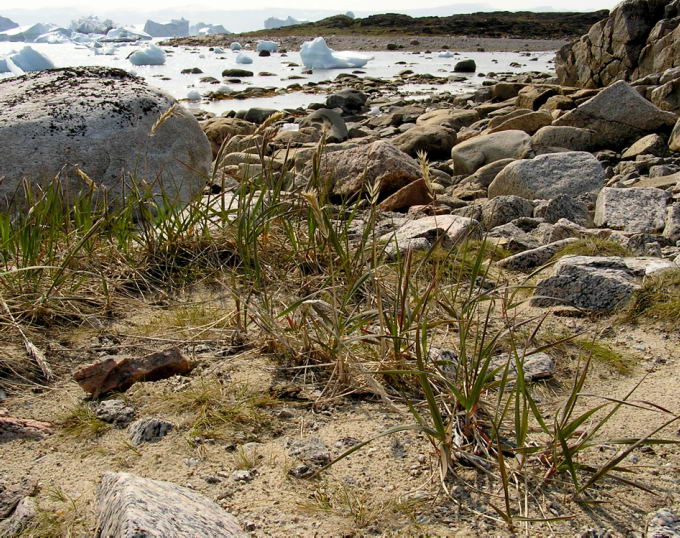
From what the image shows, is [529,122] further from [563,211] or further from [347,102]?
[347,102]

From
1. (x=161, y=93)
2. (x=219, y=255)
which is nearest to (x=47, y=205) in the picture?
(x=219, y=255)

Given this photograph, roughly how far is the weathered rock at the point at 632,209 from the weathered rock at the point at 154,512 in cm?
361

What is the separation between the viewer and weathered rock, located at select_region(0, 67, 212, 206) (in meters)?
4.22

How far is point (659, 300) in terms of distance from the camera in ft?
8.73

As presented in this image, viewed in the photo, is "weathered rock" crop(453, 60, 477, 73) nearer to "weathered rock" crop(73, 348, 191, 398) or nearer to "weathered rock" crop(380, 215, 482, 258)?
"weathered rock" crop(380, 215, 482, 258)

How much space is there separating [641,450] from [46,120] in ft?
13.3

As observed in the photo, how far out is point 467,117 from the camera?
10766mm

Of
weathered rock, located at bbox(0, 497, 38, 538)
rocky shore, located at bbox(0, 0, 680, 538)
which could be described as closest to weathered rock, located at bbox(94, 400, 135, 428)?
rocky shore, located at bbox(0, 0, 680, 538)

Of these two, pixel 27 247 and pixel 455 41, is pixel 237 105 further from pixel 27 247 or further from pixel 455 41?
pixel 455 41

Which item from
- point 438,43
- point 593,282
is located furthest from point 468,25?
point 593,282

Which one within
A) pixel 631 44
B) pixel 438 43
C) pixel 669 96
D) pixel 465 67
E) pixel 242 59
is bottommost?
pixel 465 67

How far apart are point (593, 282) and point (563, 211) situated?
1.95 m

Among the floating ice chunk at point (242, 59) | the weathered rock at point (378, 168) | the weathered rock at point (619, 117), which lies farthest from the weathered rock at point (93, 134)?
the floating ice chunk at point (242, 59)

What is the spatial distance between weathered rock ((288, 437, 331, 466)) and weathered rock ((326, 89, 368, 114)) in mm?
13080
